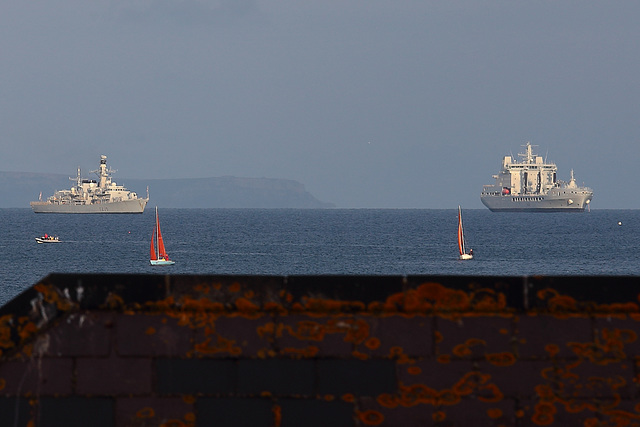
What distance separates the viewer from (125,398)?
436 centimetres

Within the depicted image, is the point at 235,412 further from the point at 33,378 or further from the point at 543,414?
the point at 543,414

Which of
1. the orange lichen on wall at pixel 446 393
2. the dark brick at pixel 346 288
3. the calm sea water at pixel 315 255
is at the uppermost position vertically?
the dark brick at pixel 346 288

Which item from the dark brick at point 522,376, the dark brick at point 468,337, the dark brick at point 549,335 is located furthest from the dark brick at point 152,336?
the dark brick at point 549,335

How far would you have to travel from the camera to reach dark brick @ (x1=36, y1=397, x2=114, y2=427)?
436cm

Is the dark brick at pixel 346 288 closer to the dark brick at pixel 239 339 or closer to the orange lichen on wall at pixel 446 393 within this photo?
the dark brick at pixel 239 339

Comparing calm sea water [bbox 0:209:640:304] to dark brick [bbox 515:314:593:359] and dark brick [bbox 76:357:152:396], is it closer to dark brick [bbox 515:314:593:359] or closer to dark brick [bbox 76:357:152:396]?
dark brick [bbox 76:357:152:396]

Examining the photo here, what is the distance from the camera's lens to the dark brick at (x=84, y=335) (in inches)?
172

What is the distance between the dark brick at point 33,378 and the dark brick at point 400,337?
147 cm

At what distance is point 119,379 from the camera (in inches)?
172

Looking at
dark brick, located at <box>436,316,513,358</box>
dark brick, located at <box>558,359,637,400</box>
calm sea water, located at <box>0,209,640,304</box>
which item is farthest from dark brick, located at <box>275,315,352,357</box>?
calm sea water, located at <box>0,209,640,304</box>

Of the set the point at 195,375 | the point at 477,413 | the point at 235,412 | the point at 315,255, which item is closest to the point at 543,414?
the point at 477,413

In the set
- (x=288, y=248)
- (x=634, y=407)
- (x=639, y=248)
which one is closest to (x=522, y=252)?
(x=639, y=248)

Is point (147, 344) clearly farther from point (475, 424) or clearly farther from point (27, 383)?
point (475, 424)

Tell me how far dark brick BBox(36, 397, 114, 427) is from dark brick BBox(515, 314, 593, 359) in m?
2.01
